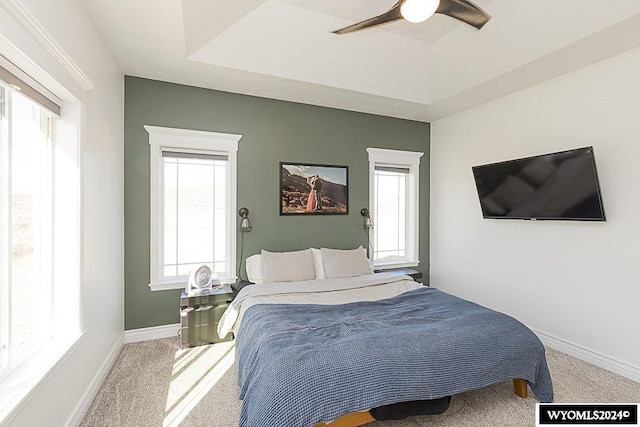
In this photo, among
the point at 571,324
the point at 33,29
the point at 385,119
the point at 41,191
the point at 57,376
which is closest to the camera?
the point at 33,29

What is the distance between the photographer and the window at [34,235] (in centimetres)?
151

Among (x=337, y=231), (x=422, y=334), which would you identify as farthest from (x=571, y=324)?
(x=337, y=231)

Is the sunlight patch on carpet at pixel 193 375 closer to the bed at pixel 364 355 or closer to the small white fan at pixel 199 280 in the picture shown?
the bed at pixel 364 355

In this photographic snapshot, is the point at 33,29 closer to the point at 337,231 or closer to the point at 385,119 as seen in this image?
the point at 337,231

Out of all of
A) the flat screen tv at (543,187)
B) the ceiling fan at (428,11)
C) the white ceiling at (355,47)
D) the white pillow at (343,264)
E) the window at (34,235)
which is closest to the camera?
the window at (34,235)

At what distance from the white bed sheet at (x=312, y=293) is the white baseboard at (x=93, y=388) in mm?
904

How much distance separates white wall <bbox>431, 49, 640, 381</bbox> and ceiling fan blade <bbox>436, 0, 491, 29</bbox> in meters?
1.61

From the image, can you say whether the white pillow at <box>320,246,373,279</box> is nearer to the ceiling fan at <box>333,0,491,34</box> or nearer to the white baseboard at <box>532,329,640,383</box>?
the white baseboard at <box>532,329,640,383</box>

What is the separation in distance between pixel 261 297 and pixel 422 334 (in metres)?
1.43

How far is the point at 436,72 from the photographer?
12.2ft

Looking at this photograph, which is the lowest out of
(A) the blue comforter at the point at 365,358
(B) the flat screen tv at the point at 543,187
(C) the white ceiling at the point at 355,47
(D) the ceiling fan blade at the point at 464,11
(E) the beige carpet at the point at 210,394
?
(E) the beige carpet at the point at 210,394

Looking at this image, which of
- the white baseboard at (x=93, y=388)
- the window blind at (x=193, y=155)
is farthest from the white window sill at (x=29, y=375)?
the window blind at (x=193, y=155)

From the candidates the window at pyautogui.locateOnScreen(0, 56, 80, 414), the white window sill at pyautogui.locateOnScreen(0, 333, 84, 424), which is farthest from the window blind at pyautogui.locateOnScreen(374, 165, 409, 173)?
the white window sill at pyautogui.locateOnScreen(0, 333, 84, 424)

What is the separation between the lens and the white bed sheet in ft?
9.07
